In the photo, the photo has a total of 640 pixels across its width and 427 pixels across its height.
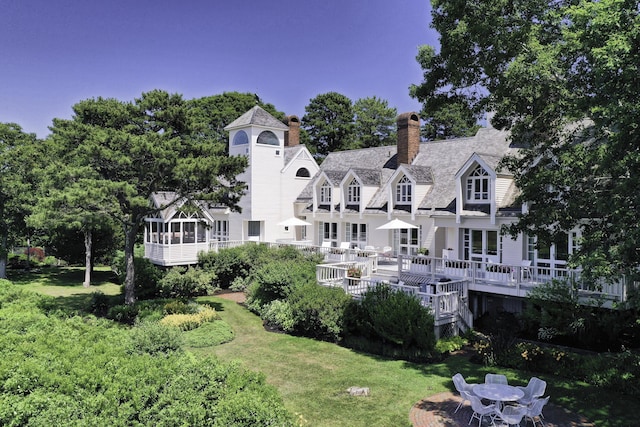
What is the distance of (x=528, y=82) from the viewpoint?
497 inches

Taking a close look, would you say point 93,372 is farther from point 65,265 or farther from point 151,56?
point 65,265

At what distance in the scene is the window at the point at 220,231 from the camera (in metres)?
35.5

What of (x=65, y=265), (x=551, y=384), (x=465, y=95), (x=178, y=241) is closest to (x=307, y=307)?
(x=551, y=384)

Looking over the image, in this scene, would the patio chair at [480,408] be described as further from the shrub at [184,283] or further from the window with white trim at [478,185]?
the shrub at [184,283]

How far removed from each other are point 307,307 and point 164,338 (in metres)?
7.01

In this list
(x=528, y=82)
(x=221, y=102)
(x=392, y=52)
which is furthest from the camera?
(x=221, y=102)

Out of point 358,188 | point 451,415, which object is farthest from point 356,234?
point 451,415

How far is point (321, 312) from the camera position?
17719mm

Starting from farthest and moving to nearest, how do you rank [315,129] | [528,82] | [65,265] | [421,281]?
1. [315,129]
2. [65,265]
3. [421,281]
4. [528,82]

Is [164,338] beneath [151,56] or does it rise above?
beneath

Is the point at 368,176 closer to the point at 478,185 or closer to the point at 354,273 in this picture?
the point at 478,185

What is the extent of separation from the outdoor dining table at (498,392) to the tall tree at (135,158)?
1350cm

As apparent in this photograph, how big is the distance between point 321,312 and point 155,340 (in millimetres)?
7337

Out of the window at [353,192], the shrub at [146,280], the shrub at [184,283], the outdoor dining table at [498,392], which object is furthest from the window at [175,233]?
the outdoor dining table at [498,392]
